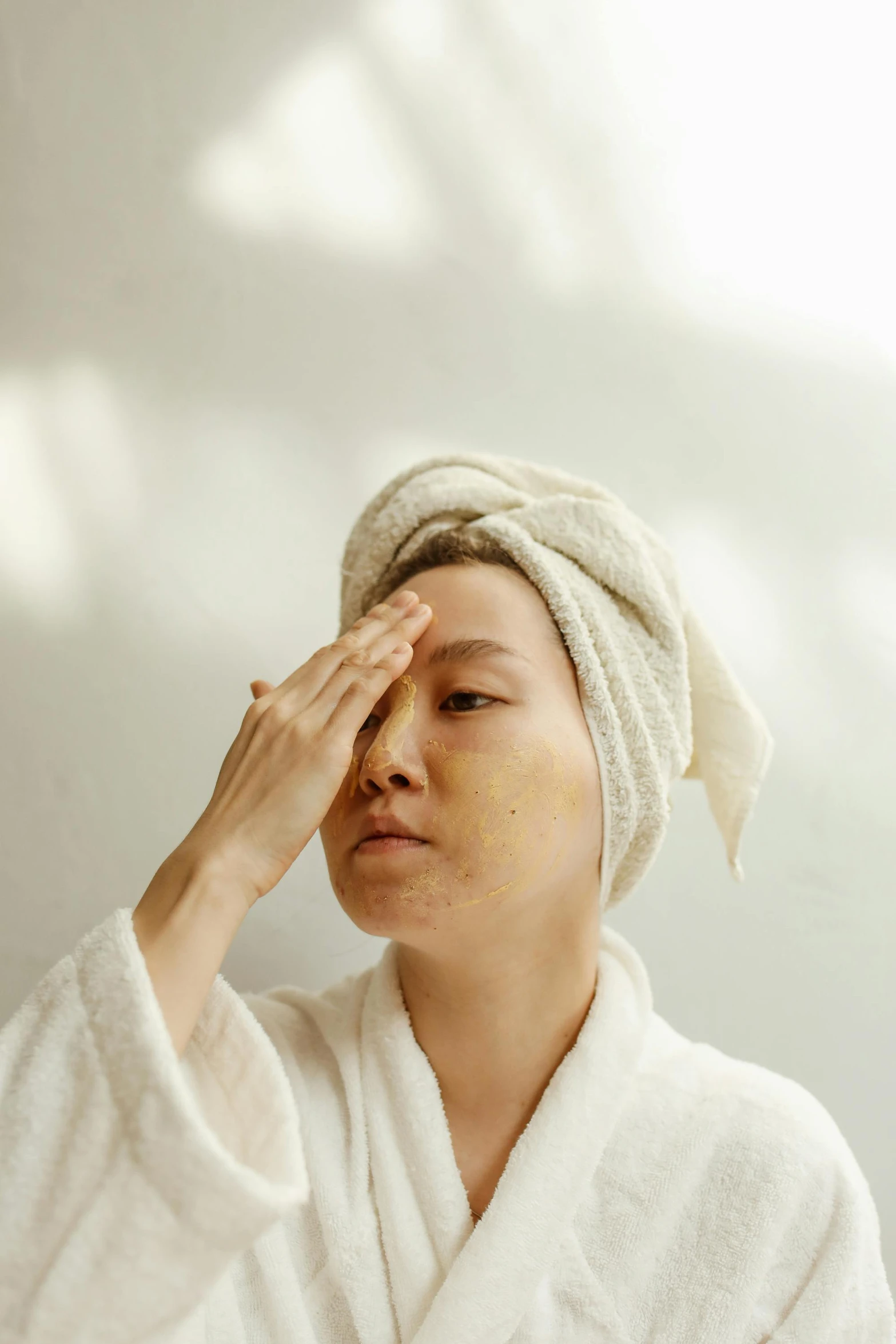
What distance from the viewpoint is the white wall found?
4.40 feet

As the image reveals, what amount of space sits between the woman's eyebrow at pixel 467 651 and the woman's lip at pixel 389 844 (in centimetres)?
19

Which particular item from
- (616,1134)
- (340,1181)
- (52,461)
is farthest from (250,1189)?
(52,461)

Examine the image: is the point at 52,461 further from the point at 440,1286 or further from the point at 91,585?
the point at 440,1286

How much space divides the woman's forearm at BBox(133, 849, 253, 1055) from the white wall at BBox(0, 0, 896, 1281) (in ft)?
1.49

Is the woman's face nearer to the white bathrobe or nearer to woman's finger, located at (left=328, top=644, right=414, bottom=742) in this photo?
woman's finger, located at (left=328, top=644, right=414, bottom=742)

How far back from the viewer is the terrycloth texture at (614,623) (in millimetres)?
1105

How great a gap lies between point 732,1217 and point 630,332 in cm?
120

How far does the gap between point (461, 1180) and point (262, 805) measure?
42cm

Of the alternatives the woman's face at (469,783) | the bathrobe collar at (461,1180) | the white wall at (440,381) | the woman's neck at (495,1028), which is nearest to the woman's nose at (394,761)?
the woman's face at (469,783)

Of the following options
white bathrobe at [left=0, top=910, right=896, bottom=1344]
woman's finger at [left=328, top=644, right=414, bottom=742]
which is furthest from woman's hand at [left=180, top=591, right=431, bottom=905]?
white bathrobe at [left=0, top=910, right=896, bottom=1344]

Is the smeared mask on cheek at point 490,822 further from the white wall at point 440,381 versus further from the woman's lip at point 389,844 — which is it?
the white wall at point 440,381

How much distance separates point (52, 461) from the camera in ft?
4.40

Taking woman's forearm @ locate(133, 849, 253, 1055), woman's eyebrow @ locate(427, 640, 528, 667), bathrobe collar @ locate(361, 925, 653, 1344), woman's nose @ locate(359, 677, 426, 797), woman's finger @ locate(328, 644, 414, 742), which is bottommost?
bathrobe collar @ locate(361, 925, 653, 1344)

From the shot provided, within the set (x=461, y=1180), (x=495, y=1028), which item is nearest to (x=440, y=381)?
(x=495, y=1028)
